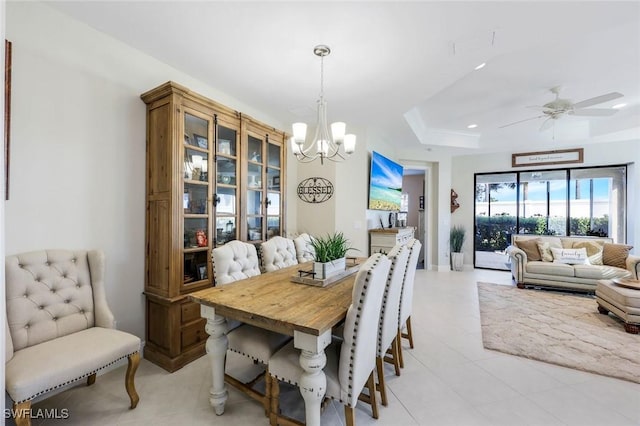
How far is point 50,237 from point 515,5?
3.66 meters

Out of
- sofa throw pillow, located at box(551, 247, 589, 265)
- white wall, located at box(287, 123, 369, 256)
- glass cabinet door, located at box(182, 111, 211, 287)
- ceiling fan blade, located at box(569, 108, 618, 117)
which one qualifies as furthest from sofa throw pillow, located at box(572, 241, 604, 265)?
glass cabinet door, located at box(182, 111, 211, 287)

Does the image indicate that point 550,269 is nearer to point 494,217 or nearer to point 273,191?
point 494,217

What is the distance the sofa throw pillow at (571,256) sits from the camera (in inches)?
184

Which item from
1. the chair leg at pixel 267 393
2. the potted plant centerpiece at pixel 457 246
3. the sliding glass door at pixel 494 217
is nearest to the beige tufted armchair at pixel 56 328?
the chair leg at pixel 267 393

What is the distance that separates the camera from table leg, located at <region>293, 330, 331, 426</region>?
Result: 1404 mm

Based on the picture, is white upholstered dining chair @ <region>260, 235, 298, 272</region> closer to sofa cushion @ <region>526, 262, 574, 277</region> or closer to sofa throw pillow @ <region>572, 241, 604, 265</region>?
sofa cushion @ <region>526, 262, 574, 277</region>

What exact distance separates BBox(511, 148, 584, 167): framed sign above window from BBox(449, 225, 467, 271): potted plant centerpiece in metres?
1.97

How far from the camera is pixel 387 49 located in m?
2.43

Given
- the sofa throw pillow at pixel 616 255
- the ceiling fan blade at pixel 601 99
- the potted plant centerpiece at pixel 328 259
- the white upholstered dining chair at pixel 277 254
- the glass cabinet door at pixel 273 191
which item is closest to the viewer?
the potted plant centerpiece at pixel 328 259

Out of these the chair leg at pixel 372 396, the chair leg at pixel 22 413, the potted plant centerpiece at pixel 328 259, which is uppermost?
the potted plant centerpiece at pixel 328 259

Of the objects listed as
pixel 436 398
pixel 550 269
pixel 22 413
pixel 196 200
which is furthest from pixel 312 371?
pixel 550 269

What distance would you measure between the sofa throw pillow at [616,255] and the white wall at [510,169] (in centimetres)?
135

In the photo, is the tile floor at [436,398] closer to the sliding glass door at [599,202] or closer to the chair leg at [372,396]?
the chair leg at [372,396]

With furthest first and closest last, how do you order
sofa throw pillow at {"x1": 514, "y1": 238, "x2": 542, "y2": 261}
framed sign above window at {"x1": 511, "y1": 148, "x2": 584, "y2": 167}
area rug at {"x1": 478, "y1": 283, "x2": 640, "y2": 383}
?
framed sign above window at {"x1": 511, "y1": 148, "x2": 584, "y2": 167} < sofa throw pillow at {"x1": 514, "y1": 238, "x2": 542, "y2": 261} < area rug at {"x1": 478, "y1": 283, "x2": 640, "y2": 383}
